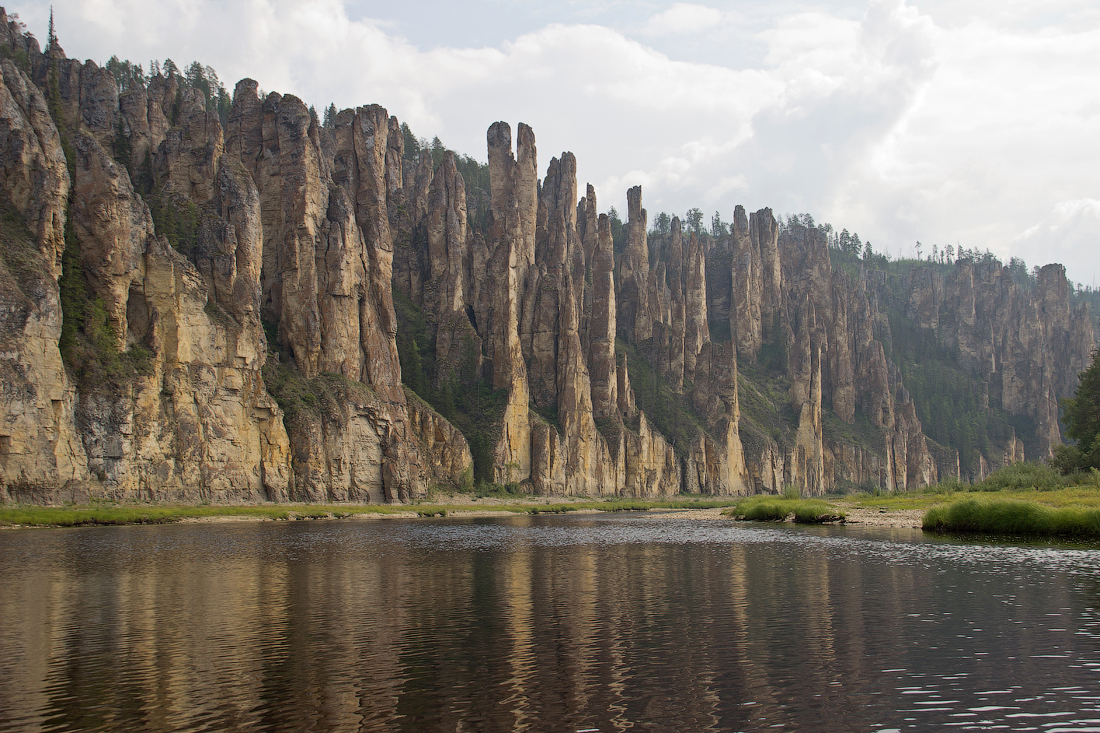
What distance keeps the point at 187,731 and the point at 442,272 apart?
122m

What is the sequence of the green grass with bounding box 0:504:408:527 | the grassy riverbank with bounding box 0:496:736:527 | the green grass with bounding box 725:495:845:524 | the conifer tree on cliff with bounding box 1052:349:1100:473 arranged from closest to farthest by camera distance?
the green grass with bounding box 0:504:408:527 < the grassy riverbank with bounding box 0:496:736:527 < the green grass with bounding box 725:495:845:524 < the conifer tree on cliff with bounding box 1052:349:1100:473

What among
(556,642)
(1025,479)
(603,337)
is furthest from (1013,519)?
(603,337)

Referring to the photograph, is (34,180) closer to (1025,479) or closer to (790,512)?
(790,512)

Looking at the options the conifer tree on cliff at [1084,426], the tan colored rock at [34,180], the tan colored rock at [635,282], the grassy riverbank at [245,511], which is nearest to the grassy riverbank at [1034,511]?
the conifer tree on cliff at [1084,426]

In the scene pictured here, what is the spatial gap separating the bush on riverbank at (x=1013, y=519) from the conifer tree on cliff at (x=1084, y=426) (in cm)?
2333

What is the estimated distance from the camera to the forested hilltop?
75.4 metres

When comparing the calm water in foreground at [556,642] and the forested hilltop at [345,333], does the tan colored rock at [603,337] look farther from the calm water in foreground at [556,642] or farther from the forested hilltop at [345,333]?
the calm water in foreground at [556,642]

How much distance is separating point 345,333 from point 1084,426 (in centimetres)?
8153

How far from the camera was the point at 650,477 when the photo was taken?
142750 millimetres

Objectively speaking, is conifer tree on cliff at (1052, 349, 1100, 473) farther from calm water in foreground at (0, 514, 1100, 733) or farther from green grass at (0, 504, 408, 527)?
green grass at (0, 504, 408, 527)

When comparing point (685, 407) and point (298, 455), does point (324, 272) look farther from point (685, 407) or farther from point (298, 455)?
point (685, 407)

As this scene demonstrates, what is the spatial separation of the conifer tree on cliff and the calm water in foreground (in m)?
33.9

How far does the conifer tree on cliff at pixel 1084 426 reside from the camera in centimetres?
6612

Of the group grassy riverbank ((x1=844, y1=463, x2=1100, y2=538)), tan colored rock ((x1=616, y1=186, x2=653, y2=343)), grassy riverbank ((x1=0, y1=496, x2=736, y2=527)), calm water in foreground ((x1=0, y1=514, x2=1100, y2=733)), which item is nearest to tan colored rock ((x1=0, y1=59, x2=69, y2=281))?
grassy riverbank ((x1=0, y1=496, x2=736, y2=527))
